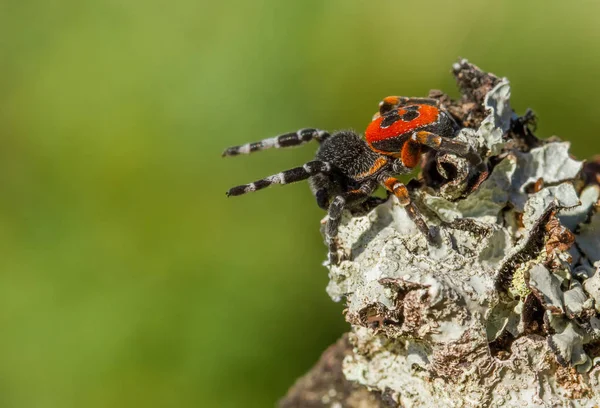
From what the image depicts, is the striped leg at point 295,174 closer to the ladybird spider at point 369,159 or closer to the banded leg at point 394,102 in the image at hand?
the ladybird spider at point 369,159

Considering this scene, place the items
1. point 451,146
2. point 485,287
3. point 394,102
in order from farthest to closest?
point 394,102, point 451,146, point 485,287

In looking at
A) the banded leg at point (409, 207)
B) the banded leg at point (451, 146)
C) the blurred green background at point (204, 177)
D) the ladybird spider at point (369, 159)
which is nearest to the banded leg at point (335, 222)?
the ladybird spider at point (369, 159)

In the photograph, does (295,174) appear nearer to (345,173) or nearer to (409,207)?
(345,173)

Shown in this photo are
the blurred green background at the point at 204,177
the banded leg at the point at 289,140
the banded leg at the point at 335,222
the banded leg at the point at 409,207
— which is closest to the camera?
the banded leg at the point at 409,207

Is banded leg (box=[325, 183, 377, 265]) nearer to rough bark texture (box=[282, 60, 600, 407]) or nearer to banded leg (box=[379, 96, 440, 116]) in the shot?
rough bark texture (box=[282, 60, 600, 407])

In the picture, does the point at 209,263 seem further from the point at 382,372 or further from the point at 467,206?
the point at 467,206

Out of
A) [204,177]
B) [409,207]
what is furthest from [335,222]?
[204,177]
